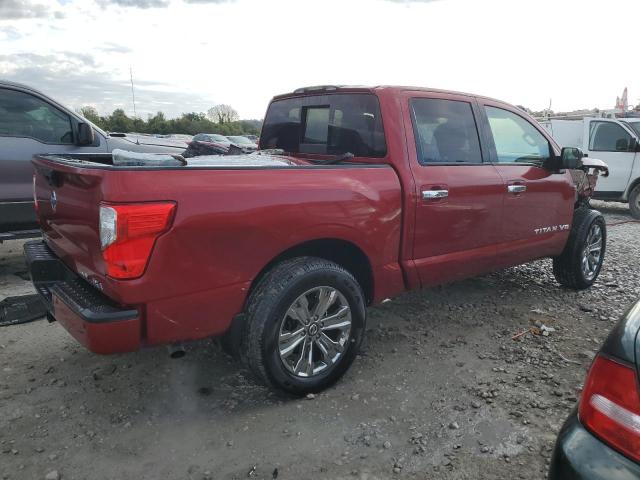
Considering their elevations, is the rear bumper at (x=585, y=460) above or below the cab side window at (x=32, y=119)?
below

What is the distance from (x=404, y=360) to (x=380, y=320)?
0.72 m

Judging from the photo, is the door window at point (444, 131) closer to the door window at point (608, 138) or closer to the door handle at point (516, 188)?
the door handle at point (516, 188)

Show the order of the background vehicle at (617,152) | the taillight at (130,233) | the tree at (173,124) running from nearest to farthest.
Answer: the taillight at (130,233) < the background vehicle at (617,152) < the tree at (173,124)

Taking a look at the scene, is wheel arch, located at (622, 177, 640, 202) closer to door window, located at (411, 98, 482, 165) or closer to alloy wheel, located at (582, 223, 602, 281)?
alloy wheel, located at (582, 223, 602, 281)

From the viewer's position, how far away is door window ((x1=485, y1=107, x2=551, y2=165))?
409 cm

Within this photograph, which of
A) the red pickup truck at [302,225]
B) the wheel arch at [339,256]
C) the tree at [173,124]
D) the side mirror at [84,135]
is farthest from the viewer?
the tree at [173,124]

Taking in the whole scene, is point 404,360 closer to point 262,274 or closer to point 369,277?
point 369,277

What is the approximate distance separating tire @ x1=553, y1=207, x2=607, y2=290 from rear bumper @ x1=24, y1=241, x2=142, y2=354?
4.07 metres

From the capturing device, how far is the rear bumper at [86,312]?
2271mm

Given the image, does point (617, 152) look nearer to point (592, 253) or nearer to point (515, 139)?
point (592, 253)

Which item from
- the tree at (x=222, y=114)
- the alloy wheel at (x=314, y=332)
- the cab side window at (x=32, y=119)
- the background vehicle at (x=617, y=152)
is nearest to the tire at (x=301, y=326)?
the alloy wheel at (x=314, y=332)

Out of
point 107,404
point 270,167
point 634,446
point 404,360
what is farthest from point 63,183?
point 634,446

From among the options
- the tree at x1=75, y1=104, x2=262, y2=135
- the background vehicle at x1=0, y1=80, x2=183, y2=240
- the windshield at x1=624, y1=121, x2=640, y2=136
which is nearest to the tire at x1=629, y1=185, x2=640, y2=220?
the windshield at x1=624, y1=121, x2=640, y2=136

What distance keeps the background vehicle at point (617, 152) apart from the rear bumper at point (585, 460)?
9491mm
